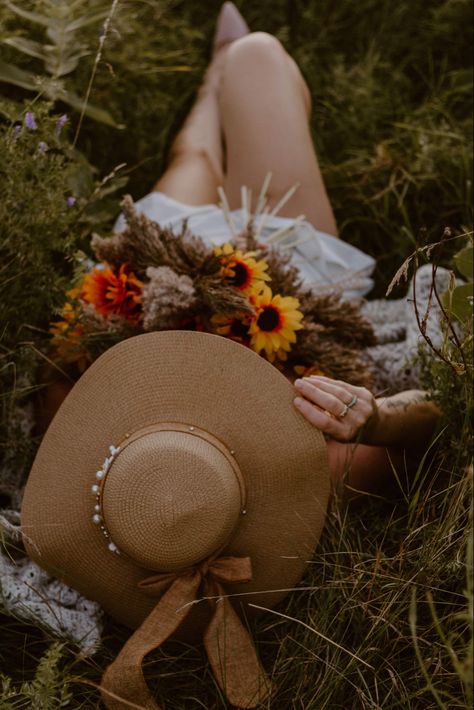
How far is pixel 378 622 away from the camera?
5.35ft

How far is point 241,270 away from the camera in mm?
1911

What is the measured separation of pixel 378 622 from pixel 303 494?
1.07ft

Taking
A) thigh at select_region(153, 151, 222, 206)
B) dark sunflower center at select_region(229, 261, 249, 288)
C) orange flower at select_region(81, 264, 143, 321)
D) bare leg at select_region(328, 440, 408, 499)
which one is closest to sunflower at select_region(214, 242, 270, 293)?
dark sunflower center at select_region(229, 261, 249, 288)

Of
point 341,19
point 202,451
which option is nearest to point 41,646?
point 202,451

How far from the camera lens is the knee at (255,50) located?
2.75 meters

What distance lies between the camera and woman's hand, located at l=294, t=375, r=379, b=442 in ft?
5.44

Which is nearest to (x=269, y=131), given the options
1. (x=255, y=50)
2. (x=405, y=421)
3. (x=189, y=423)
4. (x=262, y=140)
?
(x=262, y=140)

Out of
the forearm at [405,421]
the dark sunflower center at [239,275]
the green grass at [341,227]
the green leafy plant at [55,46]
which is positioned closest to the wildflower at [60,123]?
the green grass at [341,227]

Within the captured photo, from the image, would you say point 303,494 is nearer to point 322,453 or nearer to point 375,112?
point 322,453

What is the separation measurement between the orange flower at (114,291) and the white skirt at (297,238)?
57 centimetres

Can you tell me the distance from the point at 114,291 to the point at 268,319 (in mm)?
424

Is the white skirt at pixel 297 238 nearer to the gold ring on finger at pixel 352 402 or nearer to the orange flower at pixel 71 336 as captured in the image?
the orange flower at pixel 71 336

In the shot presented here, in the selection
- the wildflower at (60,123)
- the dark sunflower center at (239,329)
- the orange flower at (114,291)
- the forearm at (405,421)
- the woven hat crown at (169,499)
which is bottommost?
the forearm at (405,421)

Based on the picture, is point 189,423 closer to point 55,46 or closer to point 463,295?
point 463,295
